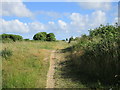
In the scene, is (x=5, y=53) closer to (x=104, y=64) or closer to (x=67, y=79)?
(x=67, y=79)

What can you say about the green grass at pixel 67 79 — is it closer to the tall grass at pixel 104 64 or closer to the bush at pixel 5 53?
the tall grass at pixel 104 64

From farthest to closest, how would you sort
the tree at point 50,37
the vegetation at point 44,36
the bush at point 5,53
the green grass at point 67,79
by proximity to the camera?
the tree at point 50,37 < the vegetation at point 44,36 < the bush at point 5,53 < the green grass at point 67,79

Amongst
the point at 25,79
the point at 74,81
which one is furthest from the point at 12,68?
the point at 74,81

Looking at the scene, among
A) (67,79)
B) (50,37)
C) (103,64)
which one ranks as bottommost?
(67,79)

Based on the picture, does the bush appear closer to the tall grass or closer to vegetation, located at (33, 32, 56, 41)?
the tall grass

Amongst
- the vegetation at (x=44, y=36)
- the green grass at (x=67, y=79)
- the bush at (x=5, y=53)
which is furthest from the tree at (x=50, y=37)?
the green grass at (x=67, y=79)

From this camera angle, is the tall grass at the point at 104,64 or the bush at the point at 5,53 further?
the bush at the point at 5,53

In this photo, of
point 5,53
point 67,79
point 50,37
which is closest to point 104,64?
point 67,79

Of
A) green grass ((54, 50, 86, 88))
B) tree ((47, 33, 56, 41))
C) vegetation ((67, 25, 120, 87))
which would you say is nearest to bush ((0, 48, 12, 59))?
green grass ((54, 50, 86, 88))

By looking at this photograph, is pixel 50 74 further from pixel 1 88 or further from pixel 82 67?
pixel 1 88

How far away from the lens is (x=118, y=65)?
6.06 meters

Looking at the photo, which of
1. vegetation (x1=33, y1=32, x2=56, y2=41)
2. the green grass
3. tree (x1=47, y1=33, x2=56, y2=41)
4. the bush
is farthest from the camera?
tree (x1=47, y1=33, x2=56, y2=41)

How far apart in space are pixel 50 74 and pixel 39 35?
95.4 ft

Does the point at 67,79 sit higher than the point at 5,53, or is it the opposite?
the point at 5,53
